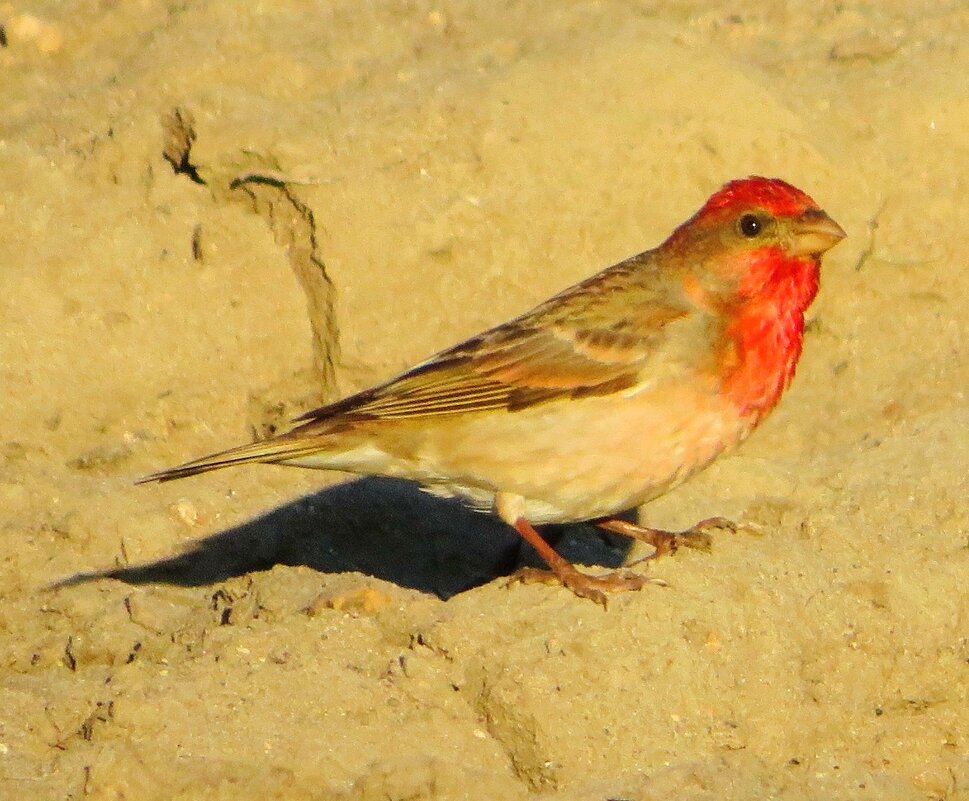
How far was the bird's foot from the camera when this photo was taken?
7.35 metres

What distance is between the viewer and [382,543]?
9.23m

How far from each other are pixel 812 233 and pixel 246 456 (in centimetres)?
258

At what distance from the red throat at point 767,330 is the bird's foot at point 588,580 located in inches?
35.1

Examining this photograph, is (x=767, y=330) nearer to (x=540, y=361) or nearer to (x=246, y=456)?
(x=540, y=361)

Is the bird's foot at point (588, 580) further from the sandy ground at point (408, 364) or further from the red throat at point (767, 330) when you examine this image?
the red throat at point (767, 330)

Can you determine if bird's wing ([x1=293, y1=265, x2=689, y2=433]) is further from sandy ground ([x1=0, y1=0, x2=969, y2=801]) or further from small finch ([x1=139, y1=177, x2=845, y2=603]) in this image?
sandy ground ([x1=0, y1=0, x2=969, y2=801])

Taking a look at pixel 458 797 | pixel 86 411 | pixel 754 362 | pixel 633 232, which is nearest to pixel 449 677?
pixel 458 797

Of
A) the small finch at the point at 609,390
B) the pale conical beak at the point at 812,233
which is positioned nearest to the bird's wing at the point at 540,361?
the small finch at the point at 609,390

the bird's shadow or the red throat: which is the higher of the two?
the red throat

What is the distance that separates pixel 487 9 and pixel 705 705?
5.62 meters

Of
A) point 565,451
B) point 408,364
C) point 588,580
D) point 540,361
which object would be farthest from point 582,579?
point 408,364

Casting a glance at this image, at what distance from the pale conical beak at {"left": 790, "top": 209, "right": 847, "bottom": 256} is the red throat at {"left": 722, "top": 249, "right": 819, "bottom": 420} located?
0.07 metres

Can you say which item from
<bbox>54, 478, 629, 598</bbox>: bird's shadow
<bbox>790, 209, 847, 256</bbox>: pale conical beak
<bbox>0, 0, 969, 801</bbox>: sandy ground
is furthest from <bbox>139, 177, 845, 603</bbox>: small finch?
<bbox>54, 478, 629, 598</bbox>: bird's shadow

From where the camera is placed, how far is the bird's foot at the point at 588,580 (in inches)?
289
